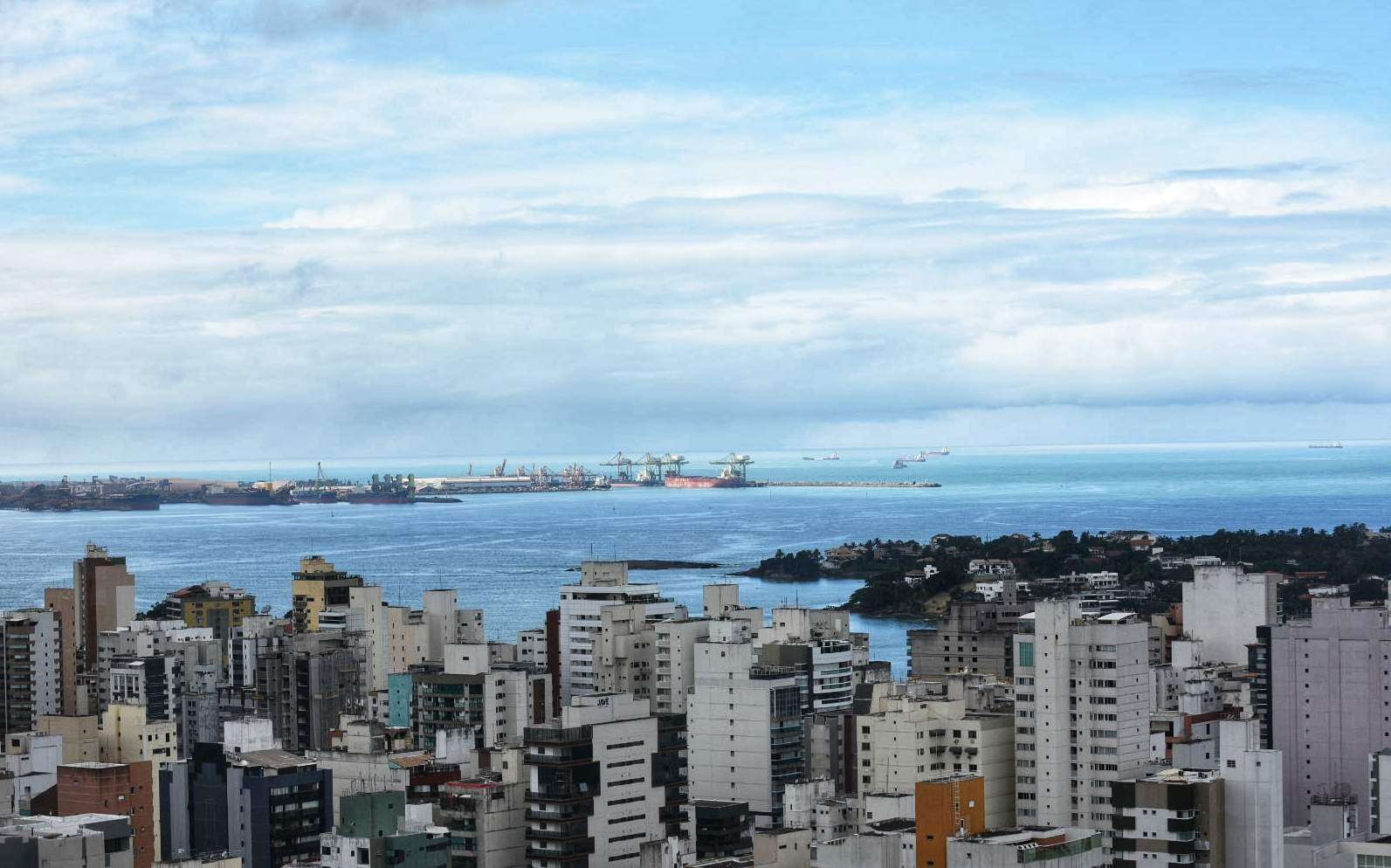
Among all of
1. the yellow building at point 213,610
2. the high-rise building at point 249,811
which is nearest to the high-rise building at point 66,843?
the high-rise building at point 249,811

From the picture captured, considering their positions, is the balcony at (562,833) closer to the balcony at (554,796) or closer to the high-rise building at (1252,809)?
the balcony at (554,796)

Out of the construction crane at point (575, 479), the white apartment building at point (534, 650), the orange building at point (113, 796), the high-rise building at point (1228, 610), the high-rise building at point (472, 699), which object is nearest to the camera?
the orange building at point (113, 796)

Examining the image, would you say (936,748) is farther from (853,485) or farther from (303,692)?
(853,485)

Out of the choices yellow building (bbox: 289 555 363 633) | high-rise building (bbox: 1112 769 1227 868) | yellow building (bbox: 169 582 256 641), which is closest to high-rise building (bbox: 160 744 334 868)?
high-rise building (bbox: 1112 769 1227 868)

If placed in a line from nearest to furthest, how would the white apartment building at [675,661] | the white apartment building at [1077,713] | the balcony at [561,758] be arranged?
1. the balcony at [561,758]
2. the white apartment building at [1077,713]
3. the white apartment building at [675,661]

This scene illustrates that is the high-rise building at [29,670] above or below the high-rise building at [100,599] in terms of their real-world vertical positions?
below
